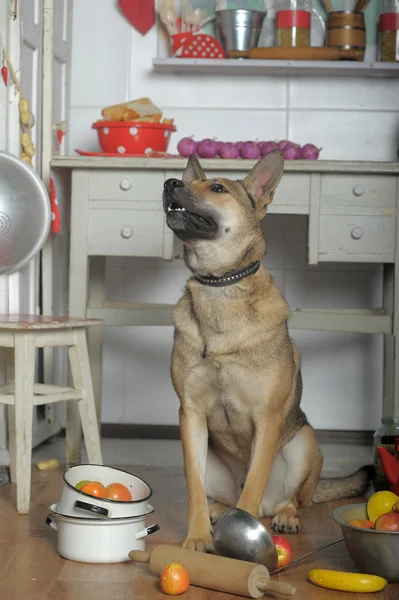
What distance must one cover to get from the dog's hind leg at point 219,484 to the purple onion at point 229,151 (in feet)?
4.30

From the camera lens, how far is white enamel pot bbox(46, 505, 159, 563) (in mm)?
2414

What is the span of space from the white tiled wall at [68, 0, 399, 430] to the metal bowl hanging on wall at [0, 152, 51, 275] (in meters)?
1.00

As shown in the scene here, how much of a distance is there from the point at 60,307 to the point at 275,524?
1908mm

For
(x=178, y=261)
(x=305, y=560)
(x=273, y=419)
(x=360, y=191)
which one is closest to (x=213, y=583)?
(x=305, y=560)

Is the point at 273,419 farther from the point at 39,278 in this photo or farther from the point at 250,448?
the point at 39,278

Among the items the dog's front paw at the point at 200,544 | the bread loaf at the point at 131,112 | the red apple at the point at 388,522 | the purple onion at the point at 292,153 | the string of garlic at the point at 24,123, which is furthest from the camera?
the bread loaf at the point at 131,112

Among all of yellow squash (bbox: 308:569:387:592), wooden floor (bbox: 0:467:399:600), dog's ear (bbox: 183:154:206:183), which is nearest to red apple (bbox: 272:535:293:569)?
wooden floor (bbox: 0:467:399:600)

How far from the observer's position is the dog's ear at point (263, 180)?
275cm

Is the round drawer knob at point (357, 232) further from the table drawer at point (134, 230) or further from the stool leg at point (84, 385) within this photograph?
the stool leg at point (84, 385)

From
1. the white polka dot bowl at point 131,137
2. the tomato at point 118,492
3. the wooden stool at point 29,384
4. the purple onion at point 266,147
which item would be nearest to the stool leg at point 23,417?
the wooden stool at point 29,384

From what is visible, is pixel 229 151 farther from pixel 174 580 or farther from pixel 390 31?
pixel 174 580

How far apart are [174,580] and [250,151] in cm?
197

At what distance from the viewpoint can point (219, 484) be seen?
2965 mm

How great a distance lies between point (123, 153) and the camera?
3748 millimetres
